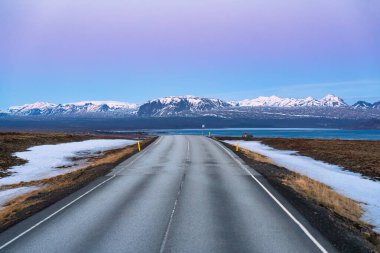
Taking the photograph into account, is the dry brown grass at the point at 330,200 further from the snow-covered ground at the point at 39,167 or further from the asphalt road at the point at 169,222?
the snow-covered ground at the point at 39,167

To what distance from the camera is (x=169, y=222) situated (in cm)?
1407

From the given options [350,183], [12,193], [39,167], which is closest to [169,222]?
[12,193]

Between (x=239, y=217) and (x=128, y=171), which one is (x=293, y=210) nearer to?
(x=239, y=217)

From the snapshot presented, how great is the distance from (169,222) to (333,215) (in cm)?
731

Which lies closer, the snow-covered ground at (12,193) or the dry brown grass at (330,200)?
the dry brown grass at (330,200)

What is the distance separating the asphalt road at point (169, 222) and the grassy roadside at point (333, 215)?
1.82ft

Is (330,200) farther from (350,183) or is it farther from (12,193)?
(12,193)

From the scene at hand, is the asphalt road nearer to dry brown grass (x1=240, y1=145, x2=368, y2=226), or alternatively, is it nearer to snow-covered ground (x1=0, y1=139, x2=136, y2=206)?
dry brown grass (x1=240, y1=145, x2=368, y2=226)

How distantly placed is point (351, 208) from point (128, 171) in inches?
604

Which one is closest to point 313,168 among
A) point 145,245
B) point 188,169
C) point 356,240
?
point 188,169

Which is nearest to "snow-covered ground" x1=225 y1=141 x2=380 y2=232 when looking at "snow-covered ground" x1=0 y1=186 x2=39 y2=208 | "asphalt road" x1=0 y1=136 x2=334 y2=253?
"asphalt road" x1=0 y1=136 x2=334 y2=253

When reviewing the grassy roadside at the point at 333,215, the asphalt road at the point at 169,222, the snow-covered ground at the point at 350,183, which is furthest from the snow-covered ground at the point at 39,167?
the snow-covered ground at the point at 350,183

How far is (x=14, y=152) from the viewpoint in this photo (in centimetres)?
→ 4928

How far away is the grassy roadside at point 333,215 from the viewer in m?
12.5
